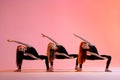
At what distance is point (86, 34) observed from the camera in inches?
51.4

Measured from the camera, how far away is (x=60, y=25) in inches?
50.9

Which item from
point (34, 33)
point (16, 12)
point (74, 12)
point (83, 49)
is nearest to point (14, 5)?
point (16, 12)

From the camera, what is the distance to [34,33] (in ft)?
4.15

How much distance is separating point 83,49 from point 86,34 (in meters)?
0.41

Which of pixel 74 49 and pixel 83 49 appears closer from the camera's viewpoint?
pixel 83 49

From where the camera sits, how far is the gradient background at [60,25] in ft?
4.10

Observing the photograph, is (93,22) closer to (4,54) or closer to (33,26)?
(33,26)

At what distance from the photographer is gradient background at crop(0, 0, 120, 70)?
1251 millimetres

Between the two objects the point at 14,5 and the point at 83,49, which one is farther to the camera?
the point at 14,5

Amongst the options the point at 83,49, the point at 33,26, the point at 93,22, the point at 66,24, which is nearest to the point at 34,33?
the point at 33,26

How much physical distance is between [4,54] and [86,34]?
0.40 meters

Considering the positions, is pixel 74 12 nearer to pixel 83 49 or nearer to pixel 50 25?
pixel 50 25

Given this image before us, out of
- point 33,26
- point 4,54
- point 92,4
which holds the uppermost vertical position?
point 92,4

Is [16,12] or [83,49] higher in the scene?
[16,12]
